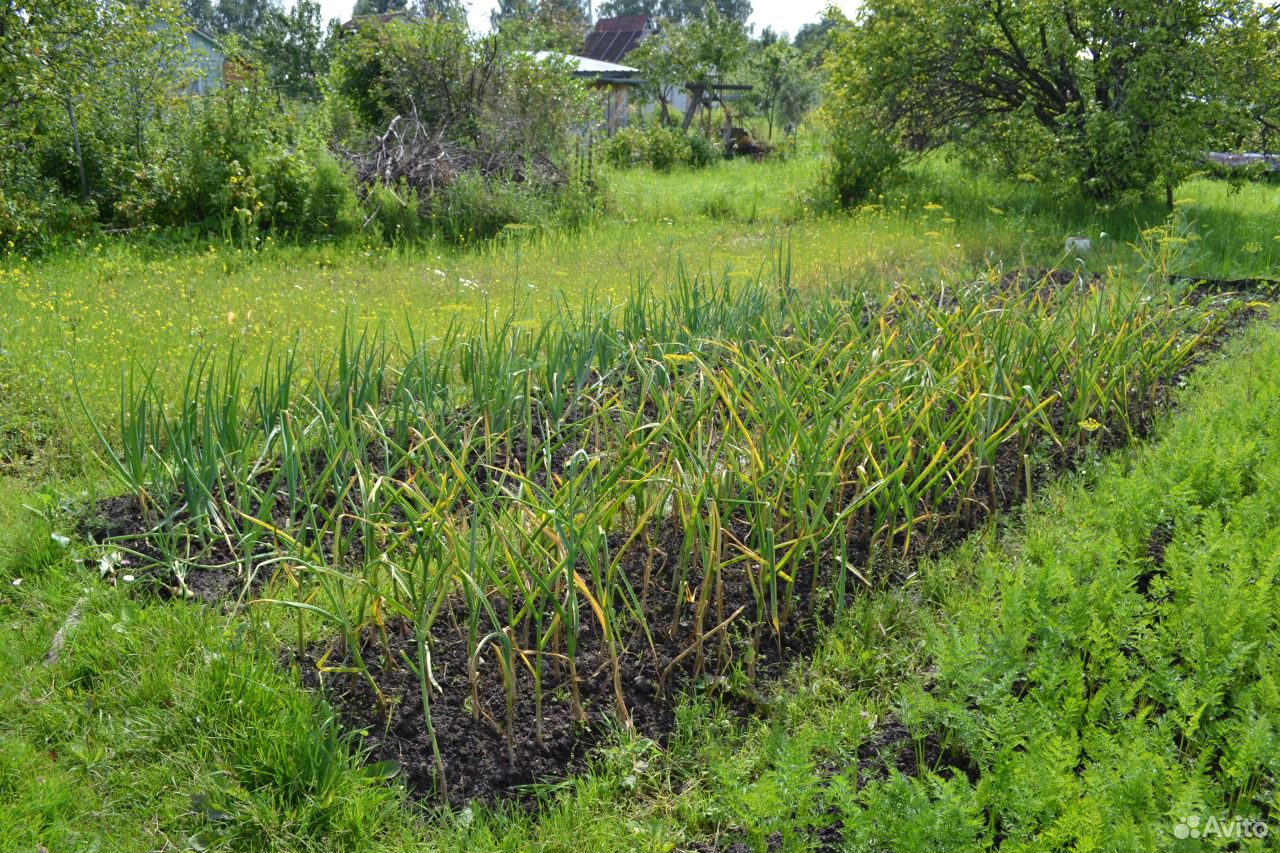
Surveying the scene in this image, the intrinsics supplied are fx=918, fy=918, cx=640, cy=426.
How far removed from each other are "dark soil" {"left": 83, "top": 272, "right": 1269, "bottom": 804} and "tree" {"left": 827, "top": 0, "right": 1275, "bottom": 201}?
28.2ft

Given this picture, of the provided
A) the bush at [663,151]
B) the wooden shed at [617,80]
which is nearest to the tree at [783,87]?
the wooden shed at [617,80]

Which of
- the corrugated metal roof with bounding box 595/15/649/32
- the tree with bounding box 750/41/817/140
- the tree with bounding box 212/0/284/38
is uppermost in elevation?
the tree with bounding box 212/0/284/38

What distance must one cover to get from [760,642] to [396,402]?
156 centimetres

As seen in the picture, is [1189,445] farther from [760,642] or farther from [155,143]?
[155,143]

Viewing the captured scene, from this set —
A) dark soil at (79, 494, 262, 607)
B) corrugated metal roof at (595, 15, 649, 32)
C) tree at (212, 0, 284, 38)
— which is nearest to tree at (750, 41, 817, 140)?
dark soil at (79, 494, 262, 607)

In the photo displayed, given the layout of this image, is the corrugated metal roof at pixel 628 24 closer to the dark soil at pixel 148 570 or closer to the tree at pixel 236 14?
the tree at pixel 236 14

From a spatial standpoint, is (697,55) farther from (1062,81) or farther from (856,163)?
(1062,81)

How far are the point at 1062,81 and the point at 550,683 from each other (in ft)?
36.1

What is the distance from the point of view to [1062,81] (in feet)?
35.9

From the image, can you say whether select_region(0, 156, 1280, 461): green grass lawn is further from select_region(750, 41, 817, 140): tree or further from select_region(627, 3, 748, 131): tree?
select_region(750, 41, 817, 140): tree

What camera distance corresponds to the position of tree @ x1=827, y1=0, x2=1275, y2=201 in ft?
32.2

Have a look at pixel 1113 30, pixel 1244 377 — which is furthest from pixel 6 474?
pixel 1113 30

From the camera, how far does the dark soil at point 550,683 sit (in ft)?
→ 7.50
